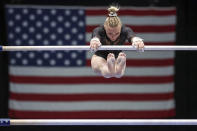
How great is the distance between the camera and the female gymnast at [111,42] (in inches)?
160

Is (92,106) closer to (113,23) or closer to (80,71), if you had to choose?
(80,71)

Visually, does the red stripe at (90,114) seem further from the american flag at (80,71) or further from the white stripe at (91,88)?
the white stripe at (91,88)

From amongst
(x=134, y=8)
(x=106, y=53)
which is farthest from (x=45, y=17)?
(x=106, y=53)

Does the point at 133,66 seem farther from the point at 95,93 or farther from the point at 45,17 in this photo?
the point at 45,17

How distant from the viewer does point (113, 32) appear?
427 centimetres

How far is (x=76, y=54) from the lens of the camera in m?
6.86

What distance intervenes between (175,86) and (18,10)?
2527mm

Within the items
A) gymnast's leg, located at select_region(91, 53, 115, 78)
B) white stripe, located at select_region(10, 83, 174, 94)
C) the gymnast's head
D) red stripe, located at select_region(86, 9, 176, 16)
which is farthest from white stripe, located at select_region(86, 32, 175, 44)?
the gymnast's head

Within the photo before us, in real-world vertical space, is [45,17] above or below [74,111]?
above

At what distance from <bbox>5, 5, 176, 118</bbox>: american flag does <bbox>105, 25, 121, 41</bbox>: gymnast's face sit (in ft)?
8.18

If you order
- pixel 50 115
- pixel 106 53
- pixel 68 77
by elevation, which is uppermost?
pixel 106 53

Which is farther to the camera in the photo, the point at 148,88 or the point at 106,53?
the point at 148,88

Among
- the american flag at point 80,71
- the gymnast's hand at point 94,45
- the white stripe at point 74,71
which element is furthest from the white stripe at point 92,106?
the gymnast's hand at point 94,45

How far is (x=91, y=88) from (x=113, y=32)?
2.74 metres
